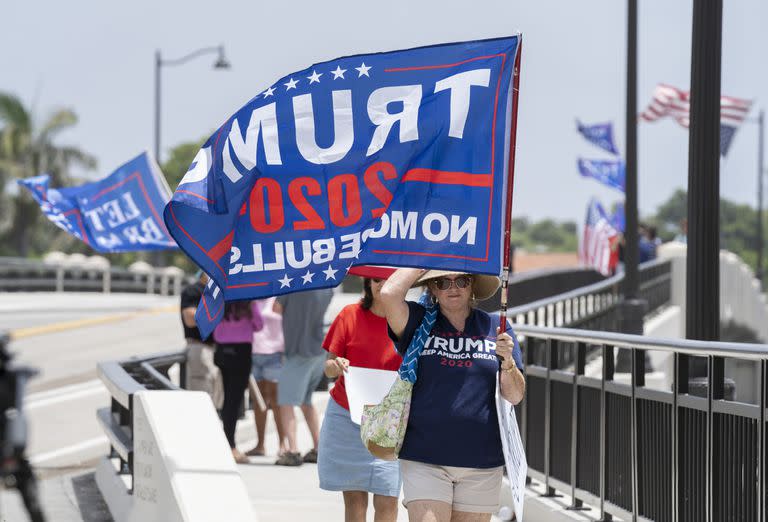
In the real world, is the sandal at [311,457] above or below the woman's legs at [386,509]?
below

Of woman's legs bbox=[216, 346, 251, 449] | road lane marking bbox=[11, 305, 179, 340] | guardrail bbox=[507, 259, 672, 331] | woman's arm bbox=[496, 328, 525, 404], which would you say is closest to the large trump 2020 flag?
woman's arm bbox=[496, 328, 525, 404]

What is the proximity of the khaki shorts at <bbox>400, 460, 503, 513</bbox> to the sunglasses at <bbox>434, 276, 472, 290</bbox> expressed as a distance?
0.78m

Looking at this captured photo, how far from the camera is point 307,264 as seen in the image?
6828 mm

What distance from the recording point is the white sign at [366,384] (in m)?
7.58

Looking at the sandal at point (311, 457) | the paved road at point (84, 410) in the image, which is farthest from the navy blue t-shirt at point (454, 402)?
the sandal at point (311, 457)

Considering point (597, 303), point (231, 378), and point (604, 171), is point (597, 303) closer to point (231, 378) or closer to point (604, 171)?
point (231, 378)

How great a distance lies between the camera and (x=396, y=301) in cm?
621

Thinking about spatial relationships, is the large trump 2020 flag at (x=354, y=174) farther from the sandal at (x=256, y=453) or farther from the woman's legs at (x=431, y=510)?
the sandal at (x=256, y=453)

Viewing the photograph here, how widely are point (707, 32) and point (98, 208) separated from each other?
7050 millimetres

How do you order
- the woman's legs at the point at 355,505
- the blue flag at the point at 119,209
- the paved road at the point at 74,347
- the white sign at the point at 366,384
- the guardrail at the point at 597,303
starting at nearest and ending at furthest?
the white sign at the point at 366,384, the woman's legs at the point at 355,505, the guardrail at the point at 597,303, the blue flag at the point at 119,209, the paved road at the point at 74,347

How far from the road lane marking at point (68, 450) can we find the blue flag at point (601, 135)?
20.3m

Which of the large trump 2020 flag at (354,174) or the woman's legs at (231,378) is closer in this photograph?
the large trump 2020 flag at (354,174)

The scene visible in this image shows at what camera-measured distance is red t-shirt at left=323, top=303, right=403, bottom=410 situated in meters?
7.72

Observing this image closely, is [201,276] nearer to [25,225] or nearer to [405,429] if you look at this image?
[405,429]
